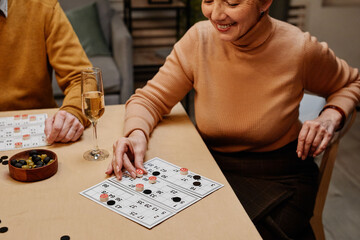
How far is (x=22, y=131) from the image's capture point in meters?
1.27

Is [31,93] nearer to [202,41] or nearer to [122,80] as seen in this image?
[202,41]

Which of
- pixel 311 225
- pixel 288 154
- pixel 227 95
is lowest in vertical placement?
pixel 311 225

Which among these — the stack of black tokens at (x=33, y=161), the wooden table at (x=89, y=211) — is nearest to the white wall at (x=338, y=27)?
the wooden table at (x=89, y=211)

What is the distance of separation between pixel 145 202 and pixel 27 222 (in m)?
0.26

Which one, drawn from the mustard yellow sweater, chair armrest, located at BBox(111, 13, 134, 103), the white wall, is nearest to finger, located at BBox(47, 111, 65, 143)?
A: the mustard yellow sweater

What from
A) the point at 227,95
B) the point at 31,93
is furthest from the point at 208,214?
the point at 31,93

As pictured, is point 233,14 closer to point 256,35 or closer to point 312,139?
point 256,35

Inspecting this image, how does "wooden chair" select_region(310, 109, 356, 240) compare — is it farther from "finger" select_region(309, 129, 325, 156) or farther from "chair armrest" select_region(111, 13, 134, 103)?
"chair armrest" select_region(111, 13, 134, 103)

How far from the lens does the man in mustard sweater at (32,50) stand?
159 centimetres

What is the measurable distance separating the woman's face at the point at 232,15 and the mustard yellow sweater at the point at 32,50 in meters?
0.67

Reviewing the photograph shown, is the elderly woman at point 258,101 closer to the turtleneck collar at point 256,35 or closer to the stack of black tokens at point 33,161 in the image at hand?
the turtleneck collar at point 256,35

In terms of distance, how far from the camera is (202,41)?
136cm

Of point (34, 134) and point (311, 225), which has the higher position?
point (34, 134)

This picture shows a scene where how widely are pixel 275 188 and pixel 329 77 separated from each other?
0.46 meters
